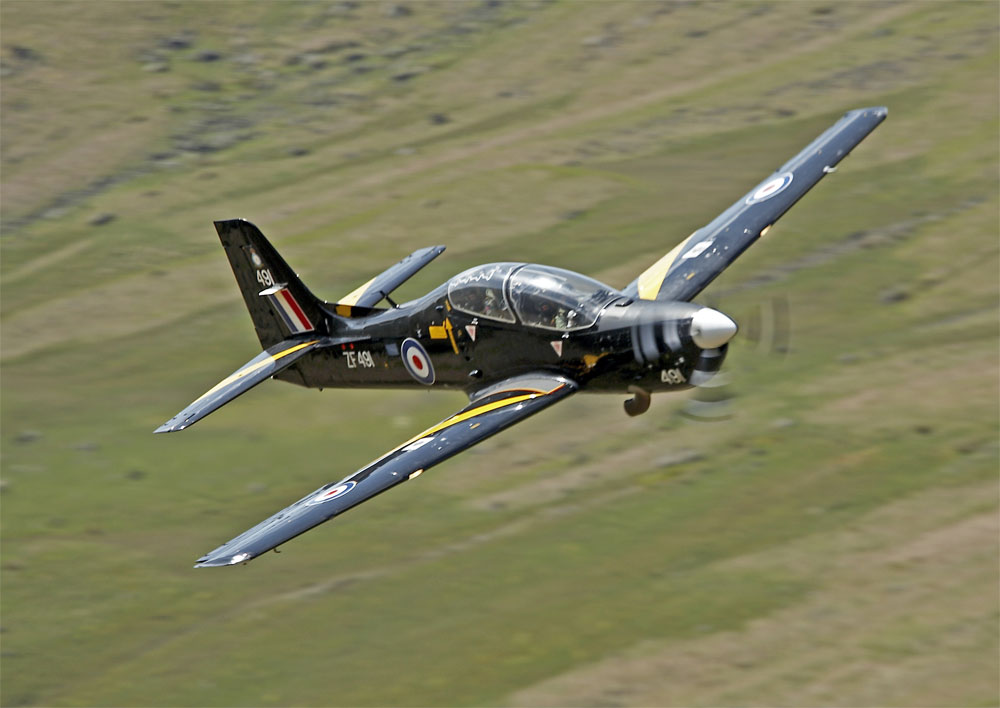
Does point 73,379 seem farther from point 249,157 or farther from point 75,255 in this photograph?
point 249,157

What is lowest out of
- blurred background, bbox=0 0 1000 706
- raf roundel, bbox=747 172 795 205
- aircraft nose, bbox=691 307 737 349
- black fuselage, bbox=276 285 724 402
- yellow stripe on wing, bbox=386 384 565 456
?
blurred background, bbox=0 0 1000 706

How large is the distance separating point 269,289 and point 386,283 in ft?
7.57

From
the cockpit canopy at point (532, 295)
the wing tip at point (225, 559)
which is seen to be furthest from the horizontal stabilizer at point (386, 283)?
the wing tip at point (225, 559)

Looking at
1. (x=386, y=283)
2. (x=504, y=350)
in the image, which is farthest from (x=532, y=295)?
(x=386, y=283)

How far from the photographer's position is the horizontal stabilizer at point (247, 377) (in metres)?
23.1

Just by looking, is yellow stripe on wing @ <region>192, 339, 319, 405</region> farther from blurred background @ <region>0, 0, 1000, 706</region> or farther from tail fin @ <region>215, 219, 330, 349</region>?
blurred background @ <region>0, 0, 1000, 706</region>

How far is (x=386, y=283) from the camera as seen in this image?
26.3m

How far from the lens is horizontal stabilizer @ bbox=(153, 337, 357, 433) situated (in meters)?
23.1

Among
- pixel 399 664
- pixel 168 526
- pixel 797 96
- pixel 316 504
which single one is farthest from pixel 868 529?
pixel 797 96

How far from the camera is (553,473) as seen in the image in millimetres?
29531

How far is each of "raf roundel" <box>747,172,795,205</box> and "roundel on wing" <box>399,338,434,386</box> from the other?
7.05 m

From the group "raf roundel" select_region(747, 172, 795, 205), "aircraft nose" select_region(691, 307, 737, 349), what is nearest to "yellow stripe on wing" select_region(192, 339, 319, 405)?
"aircraft nose" select_region(691, 307, 737, 349)

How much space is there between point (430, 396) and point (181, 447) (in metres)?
6.12

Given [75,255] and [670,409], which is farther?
[75,255]
